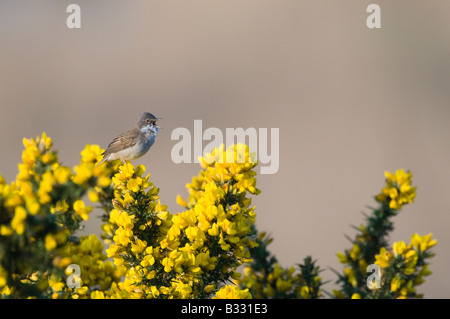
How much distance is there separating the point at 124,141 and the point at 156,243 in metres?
1.56

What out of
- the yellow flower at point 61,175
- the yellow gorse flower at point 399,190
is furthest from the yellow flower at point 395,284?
the yellow flower at point 61,175

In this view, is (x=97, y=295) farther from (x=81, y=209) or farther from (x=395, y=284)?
(x=395, y=284)

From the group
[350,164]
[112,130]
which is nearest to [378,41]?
[350,164]

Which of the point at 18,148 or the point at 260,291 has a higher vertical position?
the point at 18,148

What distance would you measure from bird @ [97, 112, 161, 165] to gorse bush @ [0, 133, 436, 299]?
29.3 inches

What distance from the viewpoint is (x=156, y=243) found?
231cm

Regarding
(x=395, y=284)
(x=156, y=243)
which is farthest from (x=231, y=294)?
(x=395, y=284)

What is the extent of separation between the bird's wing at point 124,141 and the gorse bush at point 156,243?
71cm

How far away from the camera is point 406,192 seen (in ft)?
9.53

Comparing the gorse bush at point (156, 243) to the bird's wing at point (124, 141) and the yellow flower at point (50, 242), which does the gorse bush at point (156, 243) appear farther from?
the bird's wing at point (124, 141)

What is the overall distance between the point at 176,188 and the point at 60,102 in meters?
8.96

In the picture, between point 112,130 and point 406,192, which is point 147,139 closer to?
point 406,192

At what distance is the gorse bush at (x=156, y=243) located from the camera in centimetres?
182

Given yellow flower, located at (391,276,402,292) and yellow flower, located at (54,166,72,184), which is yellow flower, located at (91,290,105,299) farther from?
yellow flower, located at (391,276,402,292)
